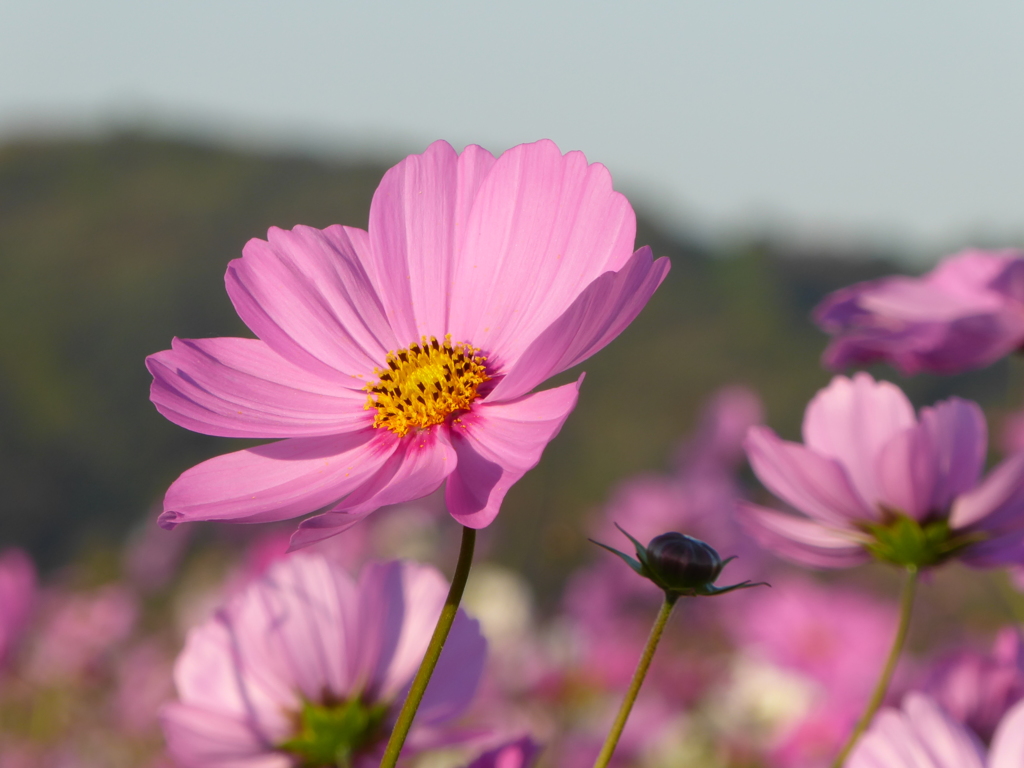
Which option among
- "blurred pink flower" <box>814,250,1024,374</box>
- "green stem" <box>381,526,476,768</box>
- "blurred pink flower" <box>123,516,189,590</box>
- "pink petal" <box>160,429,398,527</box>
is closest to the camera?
"green stem" <box>381,526,476,768</box>

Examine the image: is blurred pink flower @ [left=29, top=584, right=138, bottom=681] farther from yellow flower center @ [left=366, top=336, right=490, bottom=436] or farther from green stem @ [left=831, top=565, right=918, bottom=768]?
green stem @ [left=831, top=565, right=918, bottom=768]

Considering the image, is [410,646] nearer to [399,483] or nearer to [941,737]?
[399,483]

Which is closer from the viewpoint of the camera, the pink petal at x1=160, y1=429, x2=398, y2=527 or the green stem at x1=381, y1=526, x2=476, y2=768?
the green stem at x1=381, y1=526, x2=476, y2=768

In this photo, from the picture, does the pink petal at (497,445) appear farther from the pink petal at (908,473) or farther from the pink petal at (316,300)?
the pink petal at (908,473)

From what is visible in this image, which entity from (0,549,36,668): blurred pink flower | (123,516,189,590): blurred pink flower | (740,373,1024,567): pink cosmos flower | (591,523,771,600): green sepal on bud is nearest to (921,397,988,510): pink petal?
(740,373,1024,567): pink cosmos flower

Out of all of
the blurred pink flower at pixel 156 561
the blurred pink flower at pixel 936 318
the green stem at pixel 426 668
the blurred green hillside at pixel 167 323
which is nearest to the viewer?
the green stem at pixel 426 668

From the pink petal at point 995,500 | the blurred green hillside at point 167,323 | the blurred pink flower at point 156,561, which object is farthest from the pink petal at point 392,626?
the blurred green hillside at point 167,323
